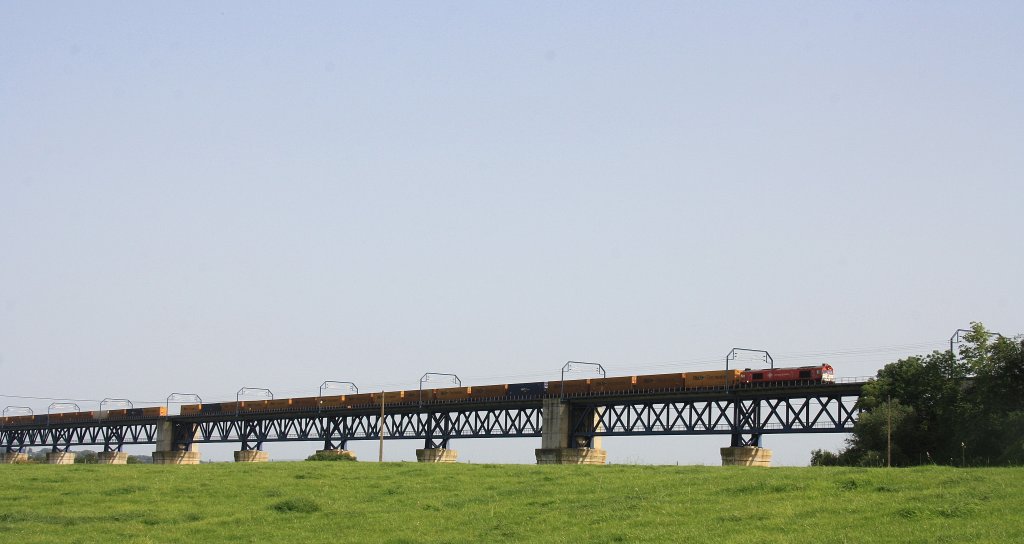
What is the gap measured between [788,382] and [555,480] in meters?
50.0

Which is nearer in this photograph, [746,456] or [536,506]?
[536,506]

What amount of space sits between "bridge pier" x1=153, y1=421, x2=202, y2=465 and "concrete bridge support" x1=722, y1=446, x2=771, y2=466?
93.6 meters

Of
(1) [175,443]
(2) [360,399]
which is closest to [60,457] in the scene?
(1) [175,443]

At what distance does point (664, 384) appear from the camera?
98750 millimetres

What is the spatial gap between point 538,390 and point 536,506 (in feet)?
244

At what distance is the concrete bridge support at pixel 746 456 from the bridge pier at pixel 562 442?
19106 millimetres

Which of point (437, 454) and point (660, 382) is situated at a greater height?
point (660, 382)

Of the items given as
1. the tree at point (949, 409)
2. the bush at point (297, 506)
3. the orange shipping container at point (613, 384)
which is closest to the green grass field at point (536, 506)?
the bush at point (297, 506)

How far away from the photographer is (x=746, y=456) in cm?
8950

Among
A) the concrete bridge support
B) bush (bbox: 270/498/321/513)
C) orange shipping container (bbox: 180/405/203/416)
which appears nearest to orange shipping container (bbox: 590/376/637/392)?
the concrete bridge support

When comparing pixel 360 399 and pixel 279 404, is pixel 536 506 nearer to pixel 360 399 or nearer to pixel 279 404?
pixel 360 399

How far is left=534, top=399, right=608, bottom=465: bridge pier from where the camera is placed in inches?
4168

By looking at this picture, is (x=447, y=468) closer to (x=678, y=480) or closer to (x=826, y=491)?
(x=678, y=480)

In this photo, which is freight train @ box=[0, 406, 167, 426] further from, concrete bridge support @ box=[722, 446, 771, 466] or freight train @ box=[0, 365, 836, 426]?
concrete bridge support @ box=[722, 446, 771, 466]
